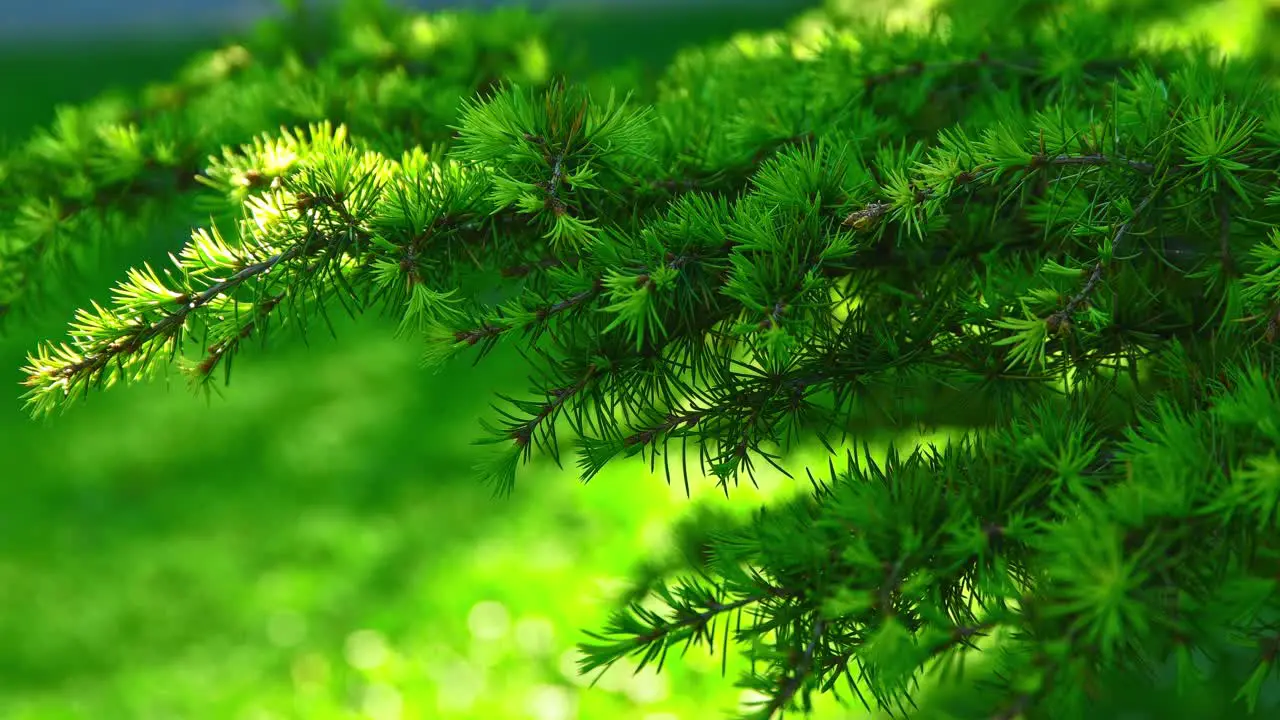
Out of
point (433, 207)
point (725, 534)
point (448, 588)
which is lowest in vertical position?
point (725, 534)

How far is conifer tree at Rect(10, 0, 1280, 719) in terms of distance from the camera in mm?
606

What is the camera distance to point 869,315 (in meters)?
0.85

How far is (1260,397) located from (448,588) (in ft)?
6.06

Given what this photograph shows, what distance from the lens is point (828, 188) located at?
743mm

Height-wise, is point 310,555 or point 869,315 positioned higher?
point 310,555

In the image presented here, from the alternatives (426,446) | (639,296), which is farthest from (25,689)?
(639,296)

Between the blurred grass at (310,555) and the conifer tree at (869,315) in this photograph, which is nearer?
the conifer tree at (869,315)

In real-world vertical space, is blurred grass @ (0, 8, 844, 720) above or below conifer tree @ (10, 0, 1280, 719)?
above

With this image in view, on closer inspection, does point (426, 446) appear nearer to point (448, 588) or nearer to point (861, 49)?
point (448, 588)

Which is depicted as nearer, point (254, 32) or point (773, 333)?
point (773, 333)

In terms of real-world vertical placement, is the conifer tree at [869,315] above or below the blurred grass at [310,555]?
below

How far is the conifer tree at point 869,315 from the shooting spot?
606mm

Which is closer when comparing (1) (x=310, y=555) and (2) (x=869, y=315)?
(2) (x=869, y=315)

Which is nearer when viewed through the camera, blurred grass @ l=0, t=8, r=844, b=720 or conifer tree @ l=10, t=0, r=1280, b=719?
conifer tree @ l=10, t=0, r=1280, b=719
